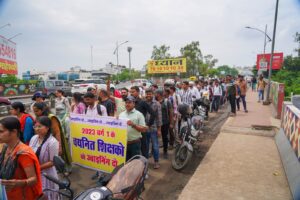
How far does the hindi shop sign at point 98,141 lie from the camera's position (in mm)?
3867

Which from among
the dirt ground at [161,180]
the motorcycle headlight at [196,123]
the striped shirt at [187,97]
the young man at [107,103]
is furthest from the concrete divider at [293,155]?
the young man at [107,103]

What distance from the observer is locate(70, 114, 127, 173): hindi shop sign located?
3867 millimetres

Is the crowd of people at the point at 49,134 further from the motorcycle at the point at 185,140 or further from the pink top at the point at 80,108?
the motorcycle at the point at 185,140

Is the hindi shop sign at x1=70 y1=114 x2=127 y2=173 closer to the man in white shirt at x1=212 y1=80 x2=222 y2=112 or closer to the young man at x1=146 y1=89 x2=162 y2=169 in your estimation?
the young man at x1=146 y1=89 x2=162 y2=169

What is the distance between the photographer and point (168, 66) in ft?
95.5

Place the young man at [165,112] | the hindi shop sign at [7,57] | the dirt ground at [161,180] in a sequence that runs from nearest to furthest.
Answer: the dirt ground at [161,180]
the young man at [165,112]
the hindi shop sign at [7,57]

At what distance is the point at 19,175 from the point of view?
6.77 feet

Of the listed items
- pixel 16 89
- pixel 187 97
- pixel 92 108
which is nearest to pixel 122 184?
pixel 92 108

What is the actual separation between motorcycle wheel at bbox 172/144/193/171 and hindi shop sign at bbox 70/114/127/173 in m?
1.44

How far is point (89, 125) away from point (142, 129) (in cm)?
108

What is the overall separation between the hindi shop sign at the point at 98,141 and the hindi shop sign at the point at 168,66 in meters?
24.5

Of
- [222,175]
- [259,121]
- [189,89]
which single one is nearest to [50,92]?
[189,89]

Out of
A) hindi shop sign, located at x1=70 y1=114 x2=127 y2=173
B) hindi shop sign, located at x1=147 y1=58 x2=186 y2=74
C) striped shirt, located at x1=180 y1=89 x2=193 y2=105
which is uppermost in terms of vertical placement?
hindi shop sign, located at x1=147 y1=58 x2=186 y2=74

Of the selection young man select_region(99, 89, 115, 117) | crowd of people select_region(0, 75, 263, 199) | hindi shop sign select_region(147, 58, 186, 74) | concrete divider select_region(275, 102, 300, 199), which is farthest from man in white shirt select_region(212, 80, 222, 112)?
hindi shop sign select_region(147, 58, 186, 74)
